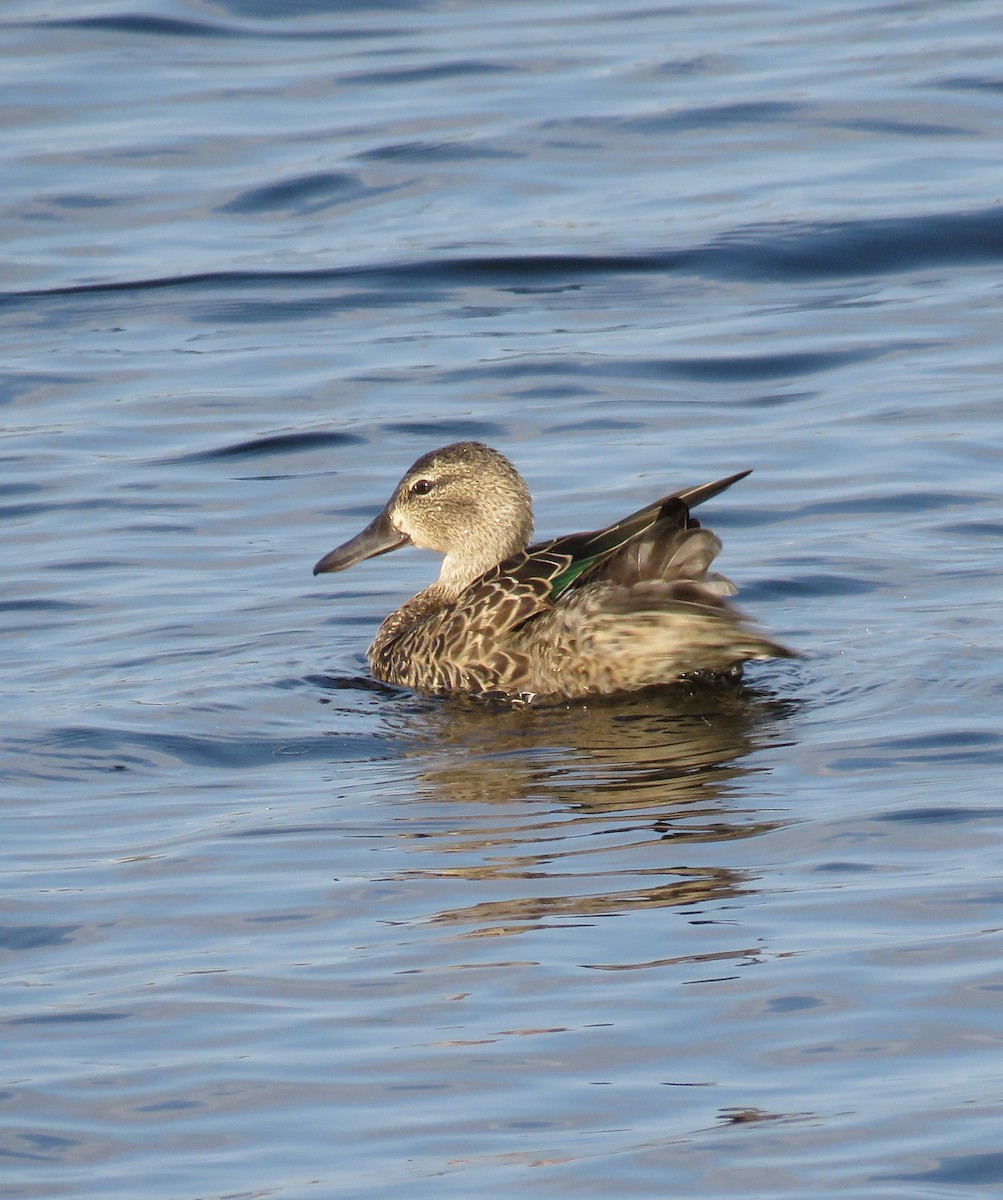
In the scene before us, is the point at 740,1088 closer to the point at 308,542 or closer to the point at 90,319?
the point at 308,542

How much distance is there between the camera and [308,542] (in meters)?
11.0

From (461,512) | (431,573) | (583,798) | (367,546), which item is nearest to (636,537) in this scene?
(583,798)

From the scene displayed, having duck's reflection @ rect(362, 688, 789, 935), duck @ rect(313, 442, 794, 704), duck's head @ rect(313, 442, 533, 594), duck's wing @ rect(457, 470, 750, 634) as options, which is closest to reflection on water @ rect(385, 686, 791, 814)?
duck's reflection @ rect(362, 688, 789, 935)

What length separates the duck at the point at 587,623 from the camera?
812 centimetres

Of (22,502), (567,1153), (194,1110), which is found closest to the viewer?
(567,1153)

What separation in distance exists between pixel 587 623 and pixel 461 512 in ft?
4.50

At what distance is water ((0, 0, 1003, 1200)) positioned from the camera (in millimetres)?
5000

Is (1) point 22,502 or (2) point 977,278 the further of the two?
(2) point 977,278

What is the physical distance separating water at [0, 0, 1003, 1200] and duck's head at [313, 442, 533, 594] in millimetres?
458

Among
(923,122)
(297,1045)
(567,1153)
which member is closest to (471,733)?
(297,1045)

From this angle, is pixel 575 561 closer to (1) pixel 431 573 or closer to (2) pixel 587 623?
(2) pixel 587 623

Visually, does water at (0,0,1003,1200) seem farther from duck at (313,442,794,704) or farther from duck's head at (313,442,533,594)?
duck's head at (313,442,533,594)

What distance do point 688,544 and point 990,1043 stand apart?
3262mm

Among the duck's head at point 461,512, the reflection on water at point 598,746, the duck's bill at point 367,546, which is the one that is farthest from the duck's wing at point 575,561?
the duck's bill at point 367,546
